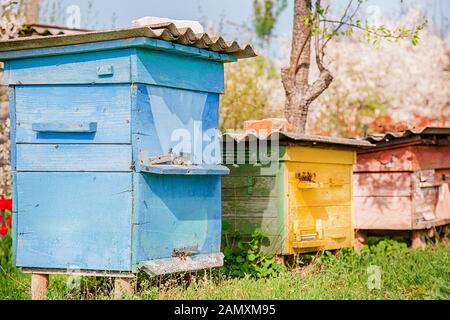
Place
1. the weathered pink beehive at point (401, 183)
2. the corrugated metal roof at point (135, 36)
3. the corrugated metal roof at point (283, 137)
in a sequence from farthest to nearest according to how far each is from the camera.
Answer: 1. the weathered pink beehive at point (401, 183)
2. the corrugated metal roof at point (283, 137)
3. the corrugated metal roof at point (135, 36)

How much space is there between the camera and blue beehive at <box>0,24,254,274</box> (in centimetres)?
465

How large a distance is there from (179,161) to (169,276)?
3.05 ft

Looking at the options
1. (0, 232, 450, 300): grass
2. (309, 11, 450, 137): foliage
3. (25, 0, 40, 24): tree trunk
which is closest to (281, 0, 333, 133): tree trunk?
(0, 232, 450, 300): grass

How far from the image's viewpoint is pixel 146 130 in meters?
4.71

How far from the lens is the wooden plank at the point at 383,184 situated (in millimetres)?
7660

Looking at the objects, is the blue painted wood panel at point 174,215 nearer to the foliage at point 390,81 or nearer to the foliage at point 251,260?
the foliage at point 251,260

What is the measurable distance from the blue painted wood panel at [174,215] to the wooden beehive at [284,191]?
0.99 m

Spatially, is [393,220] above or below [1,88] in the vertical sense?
below

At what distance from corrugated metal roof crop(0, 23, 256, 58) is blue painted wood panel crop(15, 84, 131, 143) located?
0.29 metres

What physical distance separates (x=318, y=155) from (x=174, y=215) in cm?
204

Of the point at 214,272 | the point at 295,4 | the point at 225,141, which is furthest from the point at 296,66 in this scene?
the point at 214,272

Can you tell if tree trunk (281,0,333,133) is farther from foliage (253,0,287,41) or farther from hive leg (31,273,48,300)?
foliage (253,0,287,41)

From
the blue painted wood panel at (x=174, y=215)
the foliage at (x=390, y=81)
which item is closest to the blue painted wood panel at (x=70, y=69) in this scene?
the blue painted wood panel at (x=174, y=215)

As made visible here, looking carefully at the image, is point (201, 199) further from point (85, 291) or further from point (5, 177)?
point (5, 177)
